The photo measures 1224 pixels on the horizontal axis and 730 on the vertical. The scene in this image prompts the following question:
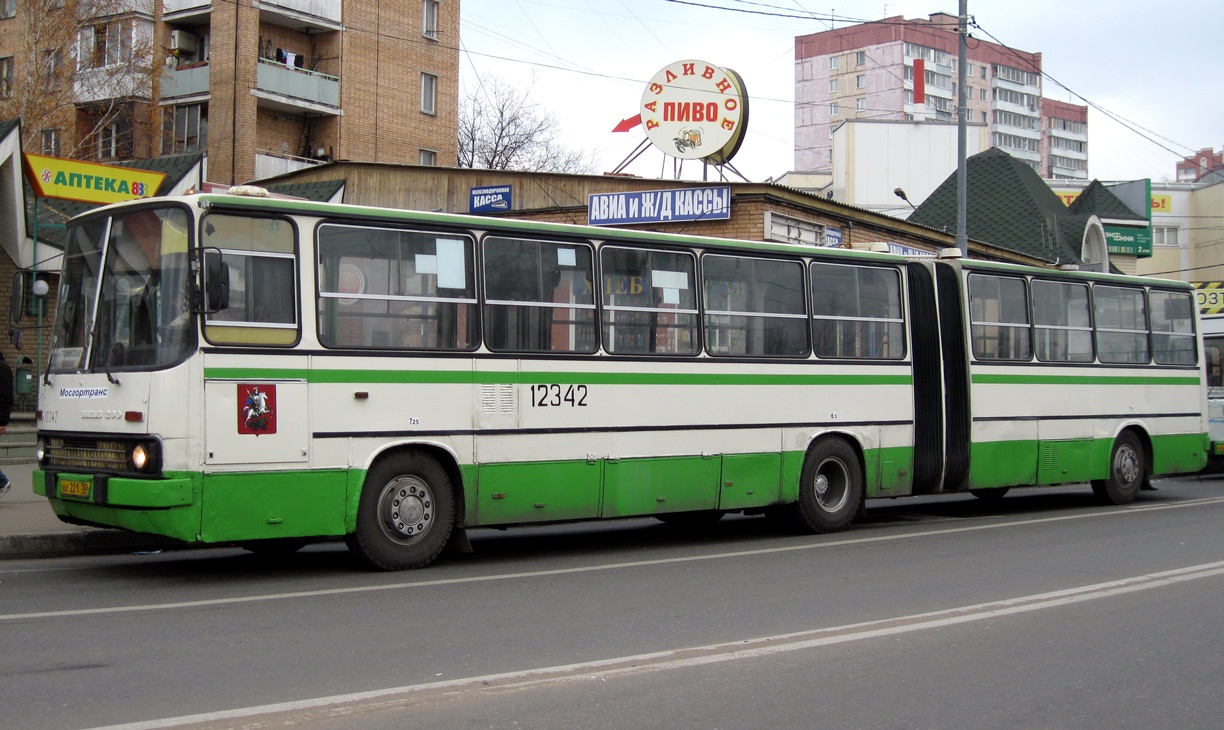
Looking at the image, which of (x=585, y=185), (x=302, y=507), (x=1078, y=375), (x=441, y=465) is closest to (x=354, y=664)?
(x=302, y=507)

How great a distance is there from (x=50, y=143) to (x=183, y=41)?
574cm

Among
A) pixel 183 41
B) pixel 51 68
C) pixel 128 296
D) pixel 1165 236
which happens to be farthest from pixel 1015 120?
pixel 128 296

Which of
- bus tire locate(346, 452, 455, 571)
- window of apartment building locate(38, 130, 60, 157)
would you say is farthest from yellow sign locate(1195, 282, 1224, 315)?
window of apartment building locate(38, 130, 60, 157)

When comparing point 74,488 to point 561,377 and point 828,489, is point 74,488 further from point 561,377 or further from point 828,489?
point 828,489

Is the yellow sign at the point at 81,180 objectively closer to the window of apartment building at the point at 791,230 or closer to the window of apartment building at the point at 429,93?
the window of apartment building at the point at 791,230

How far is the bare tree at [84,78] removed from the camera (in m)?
35.4

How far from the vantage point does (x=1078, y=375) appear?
16281 millimetres

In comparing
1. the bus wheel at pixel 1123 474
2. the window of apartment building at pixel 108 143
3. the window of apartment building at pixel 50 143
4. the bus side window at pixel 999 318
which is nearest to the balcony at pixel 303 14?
the window of apartment building at pixel 108 143

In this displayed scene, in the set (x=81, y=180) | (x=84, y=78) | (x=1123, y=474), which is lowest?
(x=1123, y=474)

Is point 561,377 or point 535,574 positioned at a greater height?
point 561,377

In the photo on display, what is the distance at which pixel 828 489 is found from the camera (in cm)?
1370

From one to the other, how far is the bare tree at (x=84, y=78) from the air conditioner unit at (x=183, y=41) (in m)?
0.82

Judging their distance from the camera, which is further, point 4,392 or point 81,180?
point 81,180

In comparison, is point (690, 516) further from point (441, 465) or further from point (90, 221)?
point (90, 221)
